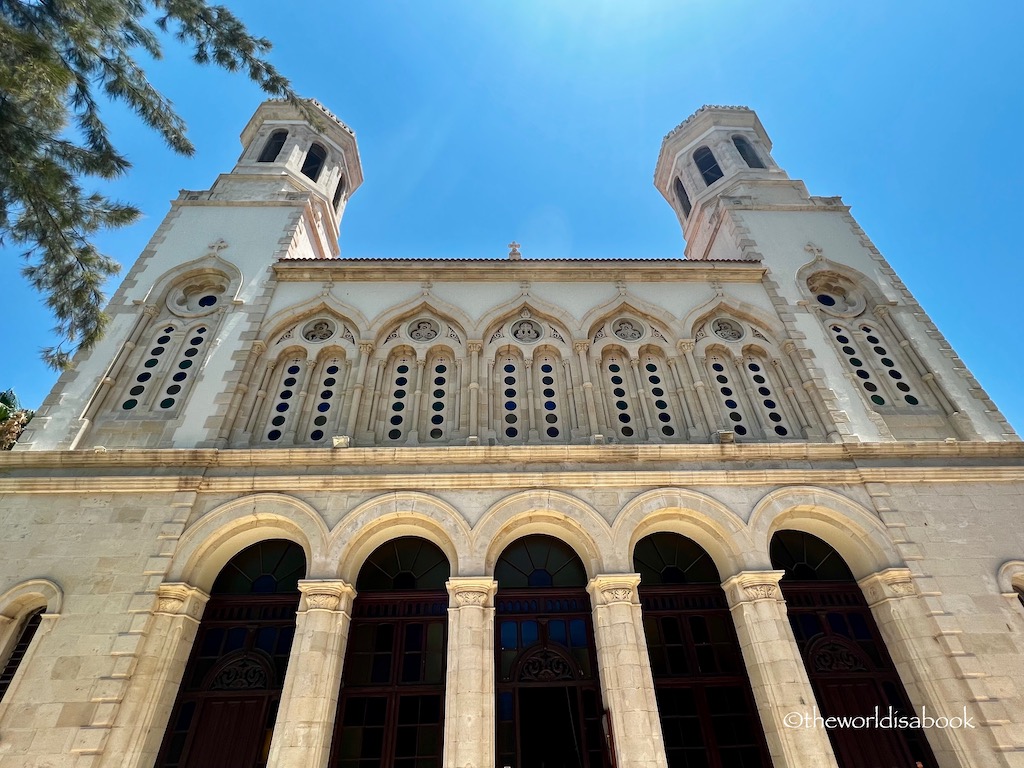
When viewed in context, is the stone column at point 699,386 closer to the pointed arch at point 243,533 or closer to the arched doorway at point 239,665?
the pointed arch at point 243,533

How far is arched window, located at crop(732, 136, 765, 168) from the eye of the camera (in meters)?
18.1

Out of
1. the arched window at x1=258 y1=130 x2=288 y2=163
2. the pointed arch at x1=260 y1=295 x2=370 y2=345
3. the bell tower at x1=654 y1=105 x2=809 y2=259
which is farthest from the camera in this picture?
the arched window at x1=258 y1=130 x2=288 y2=163

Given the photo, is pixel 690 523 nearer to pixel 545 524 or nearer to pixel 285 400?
pixel 545 524

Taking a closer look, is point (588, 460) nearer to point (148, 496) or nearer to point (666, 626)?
point (666, 626)

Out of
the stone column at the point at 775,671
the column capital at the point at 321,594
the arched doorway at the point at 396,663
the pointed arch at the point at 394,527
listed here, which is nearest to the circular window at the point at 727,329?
the stone column at the point at 775,671

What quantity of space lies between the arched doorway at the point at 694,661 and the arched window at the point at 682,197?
1400 cm

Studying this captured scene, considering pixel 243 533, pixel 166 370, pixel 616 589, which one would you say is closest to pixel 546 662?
pixel 616 589

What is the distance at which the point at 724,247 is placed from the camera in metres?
16.1

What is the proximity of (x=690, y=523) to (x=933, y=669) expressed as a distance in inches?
154

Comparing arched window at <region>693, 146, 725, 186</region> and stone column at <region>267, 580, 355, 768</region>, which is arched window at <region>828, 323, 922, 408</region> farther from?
stone column at <region>267, 580, 355, 768</region>

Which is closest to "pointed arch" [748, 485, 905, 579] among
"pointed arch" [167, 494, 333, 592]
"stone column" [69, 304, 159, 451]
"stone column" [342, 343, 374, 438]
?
"pointed arch" [167, 494, 333, 592]

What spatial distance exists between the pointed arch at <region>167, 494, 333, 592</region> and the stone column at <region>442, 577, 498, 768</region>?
87.5 inches

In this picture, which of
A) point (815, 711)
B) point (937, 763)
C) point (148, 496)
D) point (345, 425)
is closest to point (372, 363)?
point (345, 425)

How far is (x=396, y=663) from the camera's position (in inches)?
335
